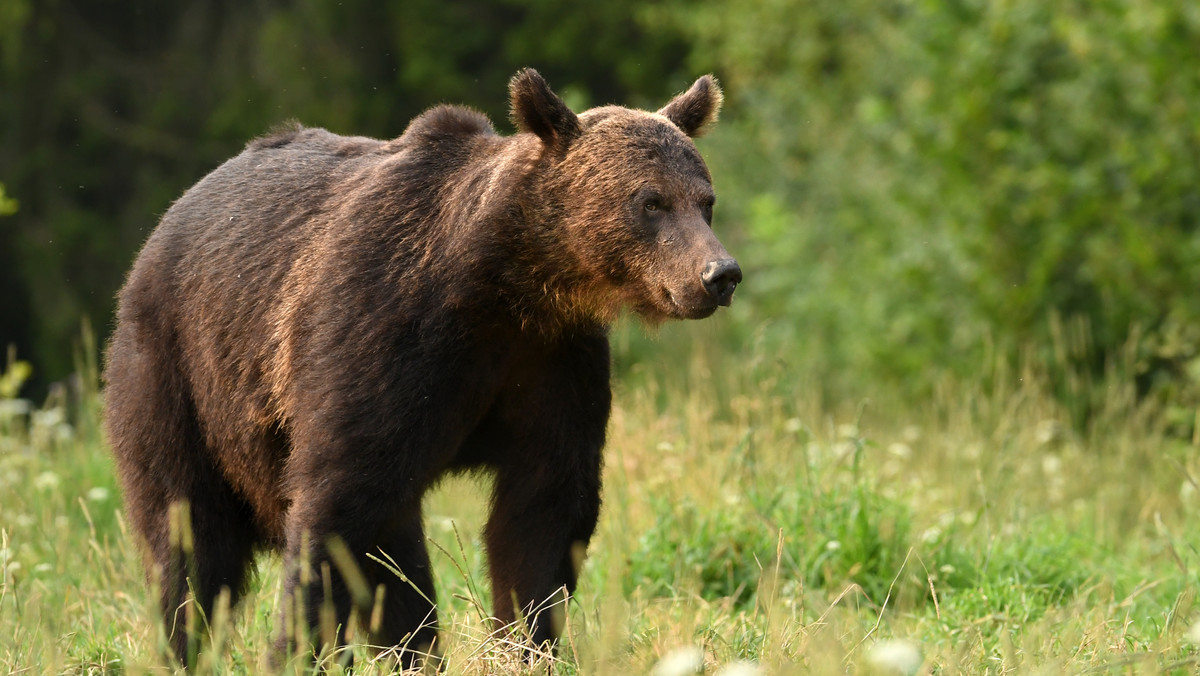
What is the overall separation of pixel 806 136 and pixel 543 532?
1528cm

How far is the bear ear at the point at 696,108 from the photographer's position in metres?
5.06

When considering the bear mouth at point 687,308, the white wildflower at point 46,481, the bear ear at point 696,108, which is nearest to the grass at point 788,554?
the white wildflower at point 46,481

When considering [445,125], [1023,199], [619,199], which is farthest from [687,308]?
[1023,199]

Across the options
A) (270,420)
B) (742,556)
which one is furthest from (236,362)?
(742,556)

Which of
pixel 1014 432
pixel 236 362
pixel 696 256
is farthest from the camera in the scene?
pixel 1014 432

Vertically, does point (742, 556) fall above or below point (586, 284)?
below

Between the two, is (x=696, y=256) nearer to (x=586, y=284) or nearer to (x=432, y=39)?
(x=586, y=284)

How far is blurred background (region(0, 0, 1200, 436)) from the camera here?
10.5 metres

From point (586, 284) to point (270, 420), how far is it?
1190mm

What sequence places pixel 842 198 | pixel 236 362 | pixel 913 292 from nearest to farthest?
pixel 236 362
pixel 913 292
pixel 842 198

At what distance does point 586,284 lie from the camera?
466cm

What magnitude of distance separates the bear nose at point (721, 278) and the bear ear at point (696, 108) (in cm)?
92

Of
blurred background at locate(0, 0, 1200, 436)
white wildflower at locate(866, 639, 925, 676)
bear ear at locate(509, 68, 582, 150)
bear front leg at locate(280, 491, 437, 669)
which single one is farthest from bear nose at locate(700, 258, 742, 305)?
blurred background at locate(0, 0, 1200, 436)

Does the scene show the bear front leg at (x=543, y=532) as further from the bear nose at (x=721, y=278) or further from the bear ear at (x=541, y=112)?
the bear ear at (x=541, y=112)
